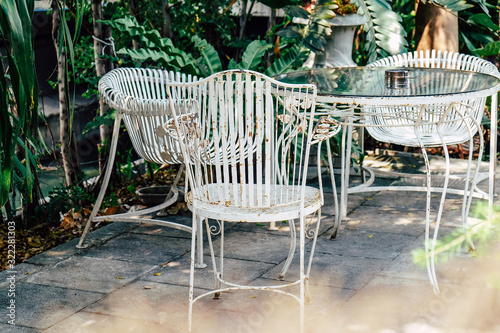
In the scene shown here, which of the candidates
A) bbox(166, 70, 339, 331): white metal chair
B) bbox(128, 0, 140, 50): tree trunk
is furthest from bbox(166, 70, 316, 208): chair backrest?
bbox(128, 0, 140, 50): tree trunk

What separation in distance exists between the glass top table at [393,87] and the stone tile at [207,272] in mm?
966

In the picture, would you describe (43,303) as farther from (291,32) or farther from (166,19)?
(166,19)

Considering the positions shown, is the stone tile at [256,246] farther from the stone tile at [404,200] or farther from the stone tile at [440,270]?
the stone tile at [404,200]

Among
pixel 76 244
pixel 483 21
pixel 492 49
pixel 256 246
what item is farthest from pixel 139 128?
pixel 483 21

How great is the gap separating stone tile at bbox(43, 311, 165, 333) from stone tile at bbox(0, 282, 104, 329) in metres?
0.06

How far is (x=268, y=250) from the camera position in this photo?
3572 millimetres

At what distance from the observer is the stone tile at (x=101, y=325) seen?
2668 mm

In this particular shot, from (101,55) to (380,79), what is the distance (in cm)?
210

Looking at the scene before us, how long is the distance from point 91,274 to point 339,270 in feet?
4.31

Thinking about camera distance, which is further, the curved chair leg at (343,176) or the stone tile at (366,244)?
the curved chair leg at (343,176)

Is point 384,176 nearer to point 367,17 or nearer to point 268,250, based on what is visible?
point 367,17

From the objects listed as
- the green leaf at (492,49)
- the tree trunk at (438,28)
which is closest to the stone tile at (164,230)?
the tree trunk at (438,28)

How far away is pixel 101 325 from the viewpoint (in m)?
2.71

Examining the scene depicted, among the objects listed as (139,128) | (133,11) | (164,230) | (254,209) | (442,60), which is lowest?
(164,230)
